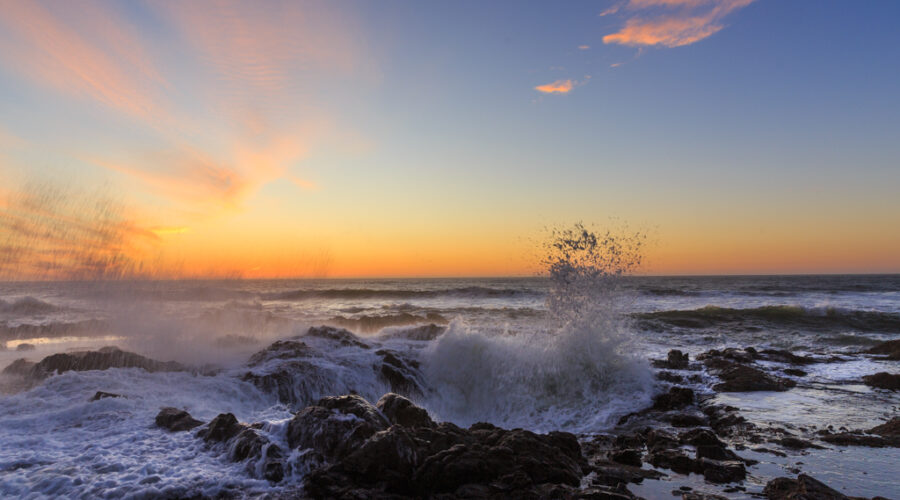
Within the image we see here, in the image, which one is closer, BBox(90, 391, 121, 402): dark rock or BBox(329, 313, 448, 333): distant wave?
BBox(90, 391, 121, 402): dark rock

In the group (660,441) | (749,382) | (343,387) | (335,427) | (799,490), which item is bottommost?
(343,387)

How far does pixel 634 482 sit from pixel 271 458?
4258mm

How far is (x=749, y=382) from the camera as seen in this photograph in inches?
403

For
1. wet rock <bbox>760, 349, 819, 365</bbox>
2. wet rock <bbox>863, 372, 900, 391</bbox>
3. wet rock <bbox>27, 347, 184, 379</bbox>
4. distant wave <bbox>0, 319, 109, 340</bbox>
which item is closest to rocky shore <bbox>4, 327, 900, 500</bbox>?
wet rock <bbox>27, 347, 184, 379</bbox>

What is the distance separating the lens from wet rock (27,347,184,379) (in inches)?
401

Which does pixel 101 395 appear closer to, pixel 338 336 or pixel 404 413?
pixel 404 413

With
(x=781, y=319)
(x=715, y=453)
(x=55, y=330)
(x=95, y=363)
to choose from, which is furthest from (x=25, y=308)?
(x=781, y=319)

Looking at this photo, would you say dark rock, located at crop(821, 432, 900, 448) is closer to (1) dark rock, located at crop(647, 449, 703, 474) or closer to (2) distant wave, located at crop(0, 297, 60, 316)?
(1) dark rock, located at crop(647, 449, 703, 474)

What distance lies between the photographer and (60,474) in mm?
4824

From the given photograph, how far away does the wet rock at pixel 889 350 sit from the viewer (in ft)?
45.1

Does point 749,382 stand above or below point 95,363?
below

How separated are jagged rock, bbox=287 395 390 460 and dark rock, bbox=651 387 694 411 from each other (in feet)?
20.1

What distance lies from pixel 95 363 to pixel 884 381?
60.1 ft

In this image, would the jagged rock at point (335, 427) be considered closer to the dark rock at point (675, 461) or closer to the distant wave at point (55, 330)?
the dark rock at point (675, 461)
